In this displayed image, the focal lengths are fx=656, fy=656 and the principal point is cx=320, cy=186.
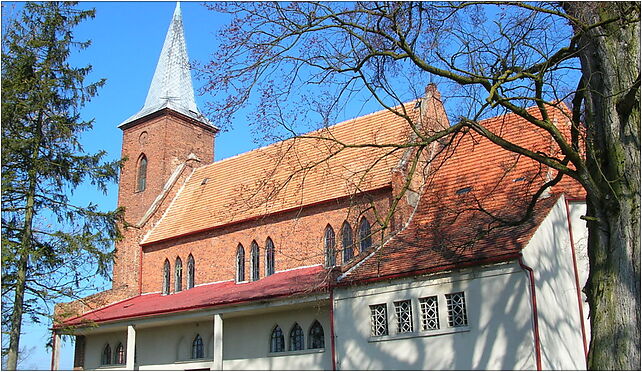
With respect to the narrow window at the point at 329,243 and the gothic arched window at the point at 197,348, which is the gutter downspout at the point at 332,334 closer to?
the narrow window at the point at 329,243

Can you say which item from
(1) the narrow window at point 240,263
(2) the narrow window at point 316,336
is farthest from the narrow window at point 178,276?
(2) the narrow window at point 316,336

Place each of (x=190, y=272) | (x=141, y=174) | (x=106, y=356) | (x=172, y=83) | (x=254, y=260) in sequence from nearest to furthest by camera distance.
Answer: (x=254, y=260) < (x=106, y=356) < (x=190, y=272) < (x=141, y=174) < (x=172, y=83)

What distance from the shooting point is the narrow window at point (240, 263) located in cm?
2472

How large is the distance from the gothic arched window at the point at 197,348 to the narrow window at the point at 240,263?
2.57 metres

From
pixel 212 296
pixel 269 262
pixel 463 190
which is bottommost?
pixel 212 296

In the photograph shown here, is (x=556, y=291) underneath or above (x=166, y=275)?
underneath

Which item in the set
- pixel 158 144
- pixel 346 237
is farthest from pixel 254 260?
pixel 158 144

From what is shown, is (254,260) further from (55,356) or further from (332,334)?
(55,356)

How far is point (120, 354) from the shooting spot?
2595 centimetres

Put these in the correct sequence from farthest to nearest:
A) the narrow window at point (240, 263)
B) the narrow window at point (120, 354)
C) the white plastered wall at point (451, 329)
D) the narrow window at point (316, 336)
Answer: the narrow window at point (120, 354)
the narrow window at point (240, 263)
the narrow window at point (316, 336)
the white plastered wall at point (451, 329)

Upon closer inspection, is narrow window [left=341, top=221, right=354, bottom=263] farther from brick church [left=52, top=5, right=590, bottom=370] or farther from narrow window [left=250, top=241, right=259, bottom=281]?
narrow window [left=250, top=241, right=259, bottom=281]

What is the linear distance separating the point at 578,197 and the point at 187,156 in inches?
800

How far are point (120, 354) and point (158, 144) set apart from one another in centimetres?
1065

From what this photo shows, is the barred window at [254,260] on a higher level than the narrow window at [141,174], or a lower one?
lower
